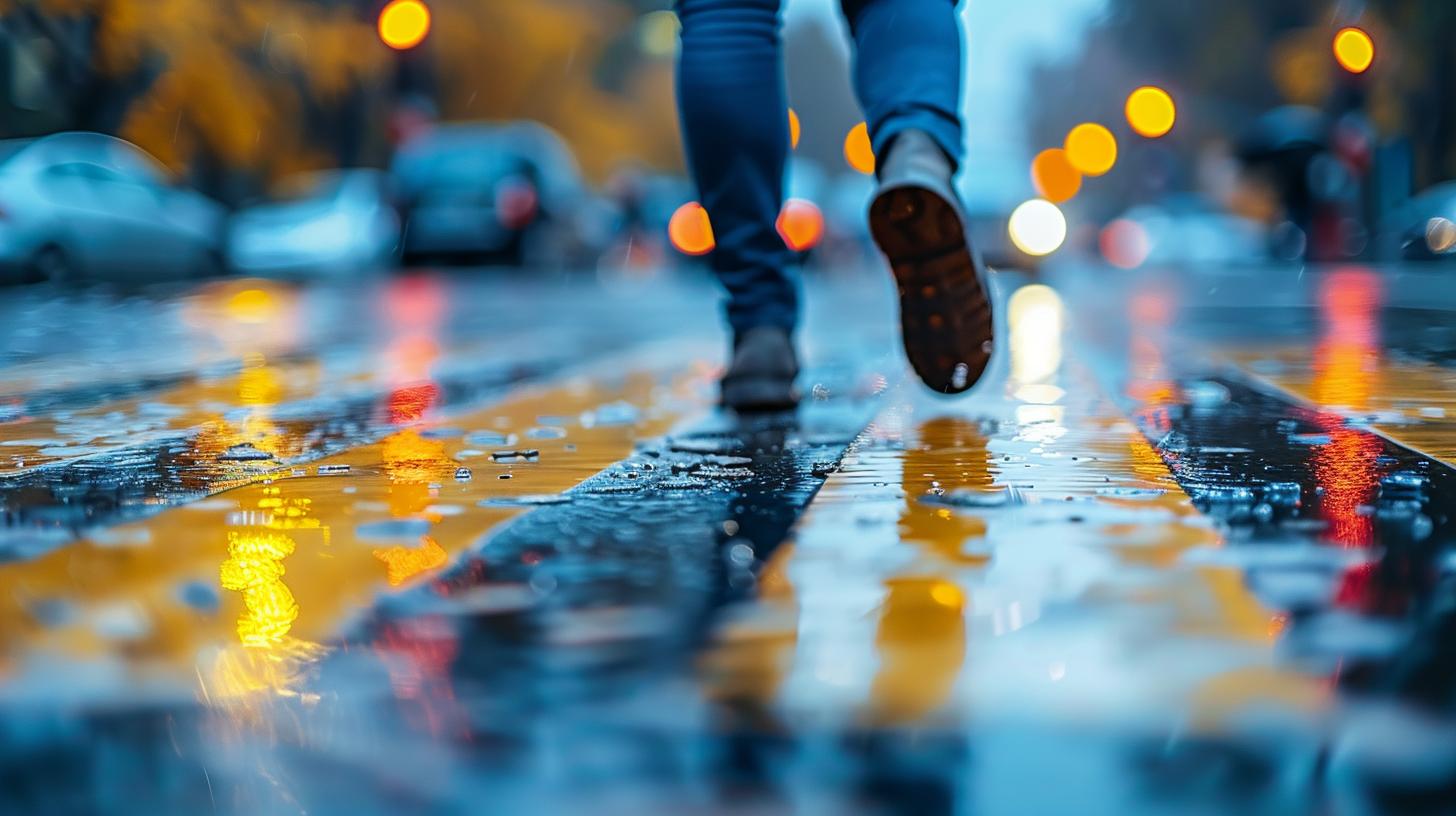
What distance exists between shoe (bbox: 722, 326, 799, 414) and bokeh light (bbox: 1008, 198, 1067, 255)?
13895mm

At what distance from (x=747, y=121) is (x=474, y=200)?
1634 centimetres

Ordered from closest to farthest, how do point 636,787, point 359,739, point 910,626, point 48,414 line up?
point 636,787 < point 359,739 < point 910,626 < point 48,414

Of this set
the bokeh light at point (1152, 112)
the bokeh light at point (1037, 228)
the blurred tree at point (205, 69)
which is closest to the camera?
the bokeh light at point (1037, 228)

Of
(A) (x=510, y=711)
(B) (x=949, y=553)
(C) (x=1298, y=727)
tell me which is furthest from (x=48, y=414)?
(C) (x=1298, y=727)

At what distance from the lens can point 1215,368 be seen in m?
4.36

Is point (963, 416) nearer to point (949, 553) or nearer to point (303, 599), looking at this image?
point (949, 553)

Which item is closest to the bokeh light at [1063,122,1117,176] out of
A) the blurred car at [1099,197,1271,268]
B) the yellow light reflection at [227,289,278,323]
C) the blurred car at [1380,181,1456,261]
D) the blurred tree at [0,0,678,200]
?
the blurred car at [1099,197,1271,268]

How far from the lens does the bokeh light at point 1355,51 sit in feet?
61.8

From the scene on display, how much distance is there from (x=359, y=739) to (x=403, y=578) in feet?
1.77

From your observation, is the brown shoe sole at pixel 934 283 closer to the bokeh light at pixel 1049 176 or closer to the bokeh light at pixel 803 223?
the bokeh light at pixel 803 223

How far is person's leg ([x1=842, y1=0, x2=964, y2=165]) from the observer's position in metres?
3.21

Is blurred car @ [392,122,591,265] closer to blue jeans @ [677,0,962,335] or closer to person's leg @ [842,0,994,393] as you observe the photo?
blue jeans @ [677,0,962,335]

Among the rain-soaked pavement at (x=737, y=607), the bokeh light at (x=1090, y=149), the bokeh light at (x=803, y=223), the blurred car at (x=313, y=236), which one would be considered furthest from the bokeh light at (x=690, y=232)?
the rain-soaked pavement at (x=737, y=607)

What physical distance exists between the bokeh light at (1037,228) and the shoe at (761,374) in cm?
1390
